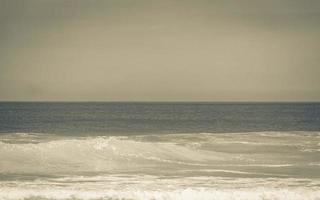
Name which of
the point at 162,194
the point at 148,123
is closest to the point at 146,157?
the point at 162,194

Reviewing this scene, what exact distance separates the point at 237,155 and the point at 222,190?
10.2 metres

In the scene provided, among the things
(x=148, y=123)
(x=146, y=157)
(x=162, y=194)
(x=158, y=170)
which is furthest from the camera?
(x=148, y=123)

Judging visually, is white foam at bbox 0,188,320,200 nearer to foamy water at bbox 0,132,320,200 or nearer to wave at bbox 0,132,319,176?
foamy water at bbox 0,132,320,200

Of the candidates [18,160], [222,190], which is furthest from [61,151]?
[222,190]

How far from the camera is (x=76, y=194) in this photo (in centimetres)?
1279

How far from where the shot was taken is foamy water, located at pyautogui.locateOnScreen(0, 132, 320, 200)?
13023 mm

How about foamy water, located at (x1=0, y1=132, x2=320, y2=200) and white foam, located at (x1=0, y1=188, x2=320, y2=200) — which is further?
foamy water, located at (x1=0, y1=132, x2=320, y2=200)

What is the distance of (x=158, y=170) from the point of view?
1819 centimetres

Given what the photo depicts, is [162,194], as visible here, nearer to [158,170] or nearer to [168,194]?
[168,194]

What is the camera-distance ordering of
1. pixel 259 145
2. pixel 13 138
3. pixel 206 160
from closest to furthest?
pixel 206 160 → pixel 259 145 → pixel 13 138

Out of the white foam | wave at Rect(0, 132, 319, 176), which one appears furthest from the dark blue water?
the white foam

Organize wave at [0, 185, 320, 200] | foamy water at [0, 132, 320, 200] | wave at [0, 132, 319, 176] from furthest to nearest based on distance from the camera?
wave at [0, 132, 319, 176], foamy water at [0, 132, 320, 200], wave at [0, 185, 320, 200]

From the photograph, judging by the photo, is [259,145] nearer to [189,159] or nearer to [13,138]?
[189,159]

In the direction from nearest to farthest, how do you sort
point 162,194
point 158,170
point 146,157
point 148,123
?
point 162,194, point 158,170, point 146,157, point 148,123
